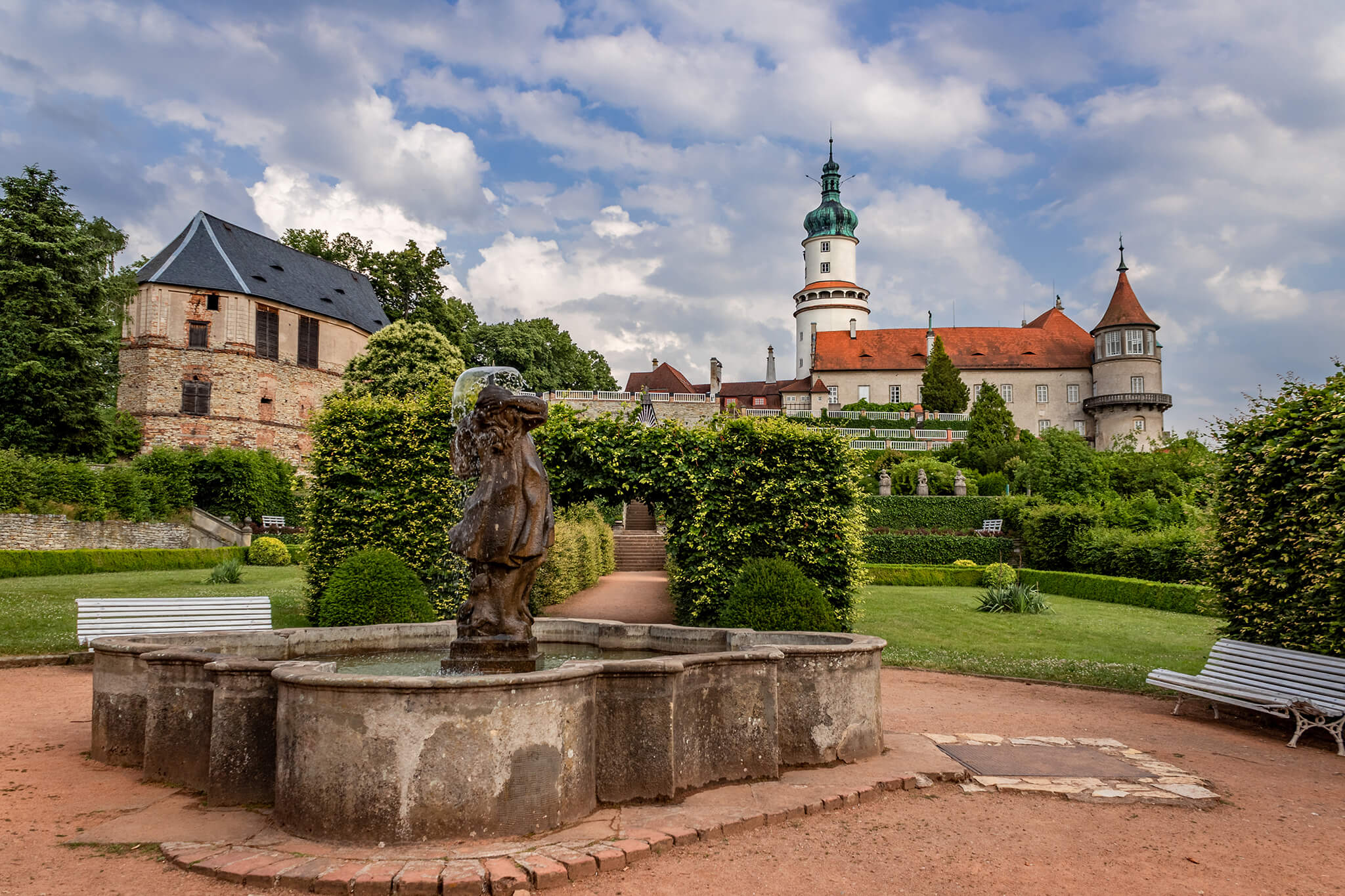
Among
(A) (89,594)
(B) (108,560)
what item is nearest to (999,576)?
(A) (89,594)

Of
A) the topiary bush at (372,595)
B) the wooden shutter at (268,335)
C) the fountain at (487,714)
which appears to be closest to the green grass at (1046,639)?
the fountain at (487,714)

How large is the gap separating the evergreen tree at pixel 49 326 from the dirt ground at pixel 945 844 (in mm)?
29556

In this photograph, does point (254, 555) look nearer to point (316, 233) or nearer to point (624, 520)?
point (624, 520)

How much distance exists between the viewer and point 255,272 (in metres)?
48.6

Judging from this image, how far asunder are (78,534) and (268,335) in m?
22.5

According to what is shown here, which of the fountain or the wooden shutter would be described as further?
the wooden shutter

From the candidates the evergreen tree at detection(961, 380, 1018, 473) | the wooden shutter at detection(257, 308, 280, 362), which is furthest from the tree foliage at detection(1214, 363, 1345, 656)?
the wooden shutter at detection(257, 308, 280, 362)

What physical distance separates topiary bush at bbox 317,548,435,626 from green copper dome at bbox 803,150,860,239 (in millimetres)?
83047

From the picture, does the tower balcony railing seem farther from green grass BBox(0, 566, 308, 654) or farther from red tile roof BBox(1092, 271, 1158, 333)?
green grass BBox(0, 566, 308, 654)

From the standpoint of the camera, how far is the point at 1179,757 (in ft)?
25.3

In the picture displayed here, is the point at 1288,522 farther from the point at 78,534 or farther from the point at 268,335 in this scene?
the point at 268,335

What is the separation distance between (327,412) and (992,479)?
41329 millimetres

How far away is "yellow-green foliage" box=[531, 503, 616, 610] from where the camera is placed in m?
19.1

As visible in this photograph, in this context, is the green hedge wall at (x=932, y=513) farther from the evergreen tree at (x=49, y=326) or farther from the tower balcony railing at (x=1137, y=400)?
the tower balcony railing at (x=1137, y=400)
